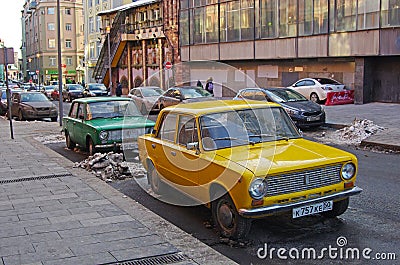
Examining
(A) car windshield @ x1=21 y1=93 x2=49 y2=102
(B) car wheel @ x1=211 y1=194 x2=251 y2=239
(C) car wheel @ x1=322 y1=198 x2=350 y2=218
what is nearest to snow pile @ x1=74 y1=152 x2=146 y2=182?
(B) car wheel @ x1=211 y1=194 x2=251 y2=239

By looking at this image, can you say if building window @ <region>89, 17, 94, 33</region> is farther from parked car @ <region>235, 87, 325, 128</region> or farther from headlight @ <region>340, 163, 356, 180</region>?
headlight @ <region>340, 163, 356, 180</region>

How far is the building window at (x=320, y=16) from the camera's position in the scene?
28172 mm

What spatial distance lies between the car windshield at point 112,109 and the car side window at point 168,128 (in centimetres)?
507

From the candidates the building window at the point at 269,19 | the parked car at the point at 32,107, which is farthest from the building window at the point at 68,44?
the parked car at the point at 32,107

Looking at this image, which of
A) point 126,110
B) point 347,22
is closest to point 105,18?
point 347,22

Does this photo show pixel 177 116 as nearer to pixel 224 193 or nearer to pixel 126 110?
pixel 224 193

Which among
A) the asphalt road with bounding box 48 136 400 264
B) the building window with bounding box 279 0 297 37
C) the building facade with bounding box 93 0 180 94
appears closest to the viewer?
the asphalt road with bounding box 48 136 400 264

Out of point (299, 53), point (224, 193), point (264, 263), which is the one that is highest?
point (299, 53)

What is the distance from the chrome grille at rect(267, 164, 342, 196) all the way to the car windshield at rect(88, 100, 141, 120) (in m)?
7.62

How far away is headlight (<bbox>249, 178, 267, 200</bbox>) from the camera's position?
18.1 feet

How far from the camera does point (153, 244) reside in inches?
216

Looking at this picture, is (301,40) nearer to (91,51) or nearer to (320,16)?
(320,16)

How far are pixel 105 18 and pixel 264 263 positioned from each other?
52797mm

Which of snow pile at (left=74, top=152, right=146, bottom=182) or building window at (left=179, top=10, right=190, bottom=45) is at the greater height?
building window at (left=179, top=10, right=190, bottom=45)
